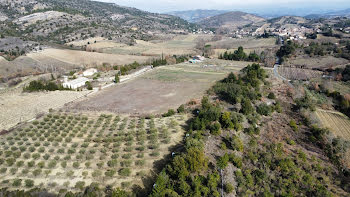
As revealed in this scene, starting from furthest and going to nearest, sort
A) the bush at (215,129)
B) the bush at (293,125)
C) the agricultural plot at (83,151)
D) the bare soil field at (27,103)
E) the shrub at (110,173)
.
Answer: the bare soil field at (27,103)
the bush at (293,125)
the bush at (215,129)
the shrub at (110,173)
the agricultural plot at (83,151)

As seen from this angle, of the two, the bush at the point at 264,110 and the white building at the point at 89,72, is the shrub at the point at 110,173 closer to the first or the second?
the bush at the point at 264,110

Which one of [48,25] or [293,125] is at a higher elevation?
[48,25]

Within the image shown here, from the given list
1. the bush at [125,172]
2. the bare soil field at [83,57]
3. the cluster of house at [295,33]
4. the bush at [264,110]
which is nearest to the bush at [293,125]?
the bush at [264,110]

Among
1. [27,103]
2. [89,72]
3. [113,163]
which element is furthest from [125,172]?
[89,72]

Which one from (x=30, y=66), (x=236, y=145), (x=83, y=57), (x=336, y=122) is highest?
(x=83, y=57)

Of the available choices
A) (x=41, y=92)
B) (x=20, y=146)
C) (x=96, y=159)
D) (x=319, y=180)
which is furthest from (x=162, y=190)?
(x=41, y=92)

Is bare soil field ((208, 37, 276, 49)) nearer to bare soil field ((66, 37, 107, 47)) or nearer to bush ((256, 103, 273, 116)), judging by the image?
bare soil field ((66, 37, 107, 47))

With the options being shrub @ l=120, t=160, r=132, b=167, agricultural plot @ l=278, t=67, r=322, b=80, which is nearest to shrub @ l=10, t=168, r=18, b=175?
shrub @ l=120, t=160, r=132, b=167

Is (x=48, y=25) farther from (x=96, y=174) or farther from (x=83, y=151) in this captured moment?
(x=96, y=174)
